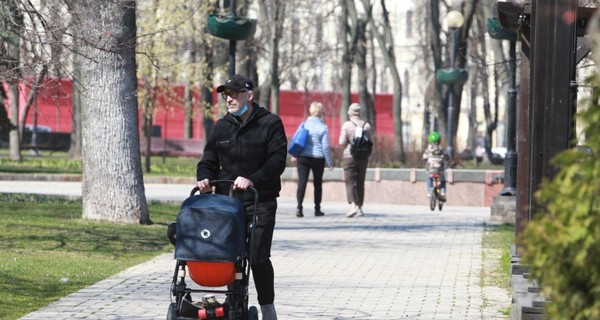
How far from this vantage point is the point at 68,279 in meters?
12.0

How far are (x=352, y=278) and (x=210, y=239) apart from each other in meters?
5.02

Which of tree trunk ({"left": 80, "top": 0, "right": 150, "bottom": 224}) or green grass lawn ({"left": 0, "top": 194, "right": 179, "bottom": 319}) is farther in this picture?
tree trunk ({"left": 80, "top": 0, "right": 150, "bottom": 224})

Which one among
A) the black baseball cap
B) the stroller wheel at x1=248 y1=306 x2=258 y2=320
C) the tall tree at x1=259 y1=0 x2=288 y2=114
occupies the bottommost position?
the stroller wheel at x1=248 y1=306 x2=258 y2=320

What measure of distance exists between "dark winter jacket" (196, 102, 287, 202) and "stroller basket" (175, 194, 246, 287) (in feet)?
2.56

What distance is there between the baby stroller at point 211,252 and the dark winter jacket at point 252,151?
1.81 feet

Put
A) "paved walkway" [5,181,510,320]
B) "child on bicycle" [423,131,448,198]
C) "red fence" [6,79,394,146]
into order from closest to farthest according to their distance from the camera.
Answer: "paved walkway" [5,181,510,320] < "child on bicycle" [423,131,448,198] < "red fence" [6,79,394,146]

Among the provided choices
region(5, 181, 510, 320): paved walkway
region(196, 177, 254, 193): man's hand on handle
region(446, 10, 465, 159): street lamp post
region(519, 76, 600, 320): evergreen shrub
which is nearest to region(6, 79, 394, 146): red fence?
region(446, 10, 465, 159): street lamp post

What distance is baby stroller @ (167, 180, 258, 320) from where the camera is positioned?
7941mm

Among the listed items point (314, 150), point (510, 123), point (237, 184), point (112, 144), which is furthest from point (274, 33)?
point (237, 184)

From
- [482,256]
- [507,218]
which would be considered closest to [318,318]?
[482,256]

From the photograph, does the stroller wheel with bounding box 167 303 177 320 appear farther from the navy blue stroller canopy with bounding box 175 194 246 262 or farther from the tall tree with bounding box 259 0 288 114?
the tall tree with bounding box 259 0 288 114

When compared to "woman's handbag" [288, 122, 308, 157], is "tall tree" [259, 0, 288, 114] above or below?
above

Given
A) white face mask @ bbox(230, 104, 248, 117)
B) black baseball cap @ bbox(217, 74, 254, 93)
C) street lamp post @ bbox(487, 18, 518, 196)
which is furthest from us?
street lamp post @ bbox(487, 18, 518, 196)

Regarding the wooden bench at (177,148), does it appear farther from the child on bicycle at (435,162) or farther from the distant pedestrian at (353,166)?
the distant pedestrian at (353,166)
